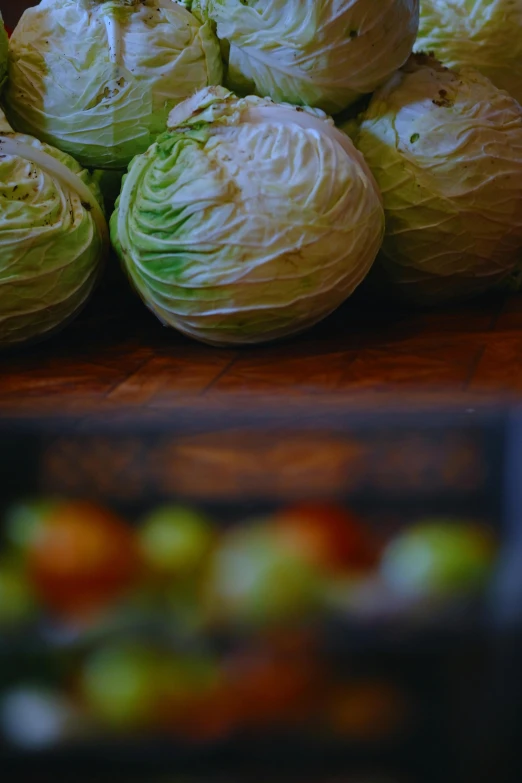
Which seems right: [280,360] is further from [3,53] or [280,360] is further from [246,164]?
[3,53]

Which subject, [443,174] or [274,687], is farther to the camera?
[443,174]

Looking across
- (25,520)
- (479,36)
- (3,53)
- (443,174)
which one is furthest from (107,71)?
(25,520)

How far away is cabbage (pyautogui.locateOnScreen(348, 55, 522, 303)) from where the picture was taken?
1.54 m

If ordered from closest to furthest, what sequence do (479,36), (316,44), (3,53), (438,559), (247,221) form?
(438,559), (247,221), (316,44), (3,53), (479,36)

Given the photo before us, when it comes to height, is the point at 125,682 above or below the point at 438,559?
below

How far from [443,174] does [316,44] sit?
0.35 metres

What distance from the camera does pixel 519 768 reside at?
0.62 meters

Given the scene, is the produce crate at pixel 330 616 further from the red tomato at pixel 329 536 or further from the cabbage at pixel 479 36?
the cabbage at pixel 479 36

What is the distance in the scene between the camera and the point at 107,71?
5.11ft

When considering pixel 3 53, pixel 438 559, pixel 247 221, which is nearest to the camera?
pixel 438 559

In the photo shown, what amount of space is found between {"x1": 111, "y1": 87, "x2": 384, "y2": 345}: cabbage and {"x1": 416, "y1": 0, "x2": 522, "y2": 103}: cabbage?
0.70m

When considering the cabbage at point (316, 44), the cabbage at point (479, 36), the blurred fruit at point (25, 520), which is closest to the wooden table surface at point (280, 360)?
the blurred fruit at point (25, 520)

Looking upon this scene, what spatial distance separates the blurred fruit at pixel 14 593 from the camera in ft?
2.18

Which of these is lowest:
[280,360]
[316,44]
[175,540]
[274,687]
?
[280,360]
